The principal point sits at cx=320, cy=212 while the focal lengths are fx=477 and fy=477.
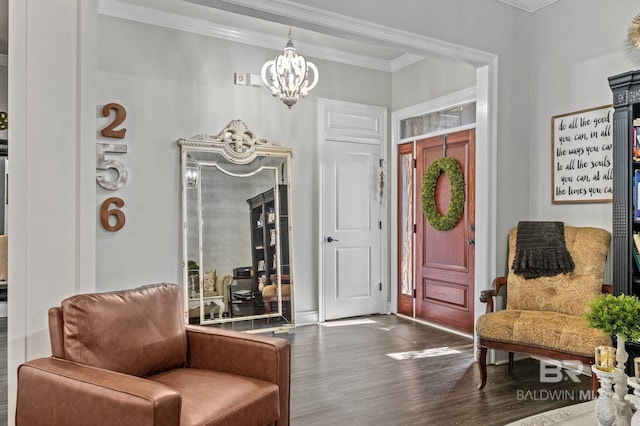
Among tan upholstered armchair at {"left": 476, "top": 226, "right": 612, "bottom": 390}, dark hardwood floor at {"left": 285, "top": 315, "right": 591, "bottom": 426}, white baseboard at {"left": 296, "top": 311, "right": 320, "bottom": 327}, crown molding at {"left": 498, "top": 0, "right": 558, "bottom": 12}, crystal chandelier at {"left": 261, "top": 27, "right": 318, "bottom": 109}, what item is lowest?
dark hardwood floor at {"left": 285, "top": 315, "right": 591, "bottom": 426}

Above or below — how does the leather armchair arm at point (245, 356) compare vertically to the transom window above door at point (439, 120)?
below

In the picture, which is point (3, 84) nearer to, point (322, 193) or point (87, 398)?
point (87, 398)

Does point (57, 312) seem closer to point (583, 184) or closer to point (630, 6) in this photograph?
point (583, 184)

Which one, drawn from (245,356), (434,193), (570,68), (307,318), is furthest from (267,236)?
(570,68)

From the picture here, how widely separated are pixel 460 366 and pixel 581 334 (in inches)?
42.6

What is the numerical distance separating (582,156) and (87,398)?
354 cm

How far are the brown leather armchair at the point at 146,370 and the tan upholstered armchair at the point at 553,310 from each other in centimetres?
164

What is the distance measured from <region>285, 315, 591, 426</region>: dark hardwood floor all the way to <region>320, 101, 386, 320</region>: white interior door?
3.01 feet

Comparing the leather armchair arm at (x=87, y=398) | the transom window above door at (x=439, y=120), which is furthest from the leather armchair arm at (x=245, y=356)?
the transom window above door at (x=439, y=120)

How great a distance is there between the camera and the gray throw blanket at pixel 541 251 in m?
3.41

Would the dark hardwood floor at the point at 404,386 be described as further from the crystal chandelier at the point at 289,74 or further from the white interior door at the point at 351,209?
the crystal chandelier at the point at 289,74

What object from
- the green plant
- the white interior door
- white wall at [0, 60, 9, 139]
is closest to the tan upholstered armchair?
the green plant

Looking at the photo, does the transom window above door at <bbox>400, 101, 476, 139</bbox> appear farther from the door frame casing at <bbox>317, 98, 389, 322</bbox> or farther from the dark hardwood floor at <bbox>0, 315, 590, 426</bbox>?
the dark hardwood floor at <bbox>0, 315, 590, 426</bbox>

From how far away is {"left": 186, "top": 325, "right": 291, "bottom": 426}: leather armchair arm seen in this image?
7.01 ft
